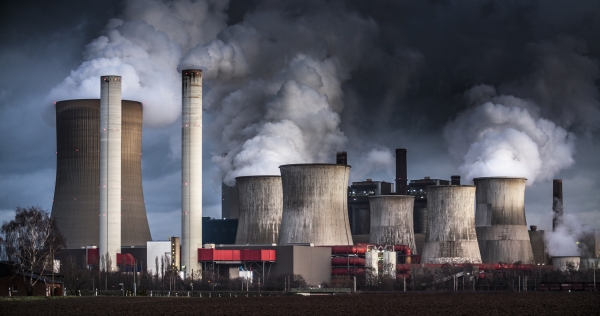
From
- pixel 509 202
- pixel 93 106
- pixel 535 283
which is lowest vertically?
pixel 535 283

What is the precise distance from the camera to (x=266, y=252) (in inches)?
2549

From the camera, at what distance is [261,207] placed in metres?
66.9

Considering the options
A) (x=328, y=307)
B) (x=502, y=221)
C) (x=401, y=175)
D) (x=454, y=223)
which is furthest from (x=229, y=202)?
(x=328, y=307)

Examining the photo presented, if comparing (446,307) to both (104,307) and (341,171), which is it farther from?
(341,171)

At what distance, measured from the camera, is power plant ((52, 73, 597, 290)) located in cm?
6412

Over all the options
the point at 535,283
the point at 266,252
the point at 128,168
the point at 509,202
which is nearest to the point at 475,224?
the point at 509,202

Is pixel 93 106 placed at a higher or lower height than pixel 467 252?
higher

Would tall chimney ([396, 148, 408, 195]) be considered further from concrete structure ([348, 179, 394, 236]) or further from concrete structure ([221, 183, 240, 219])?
concrete structure ([221, 183, 240, 219])

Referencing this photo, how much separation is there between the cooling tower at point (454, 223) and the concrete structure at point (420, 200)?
18.5m

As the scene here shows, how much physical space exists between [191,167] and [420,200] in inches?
1247

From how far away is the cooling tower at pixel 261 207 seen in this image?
6694 centimetres

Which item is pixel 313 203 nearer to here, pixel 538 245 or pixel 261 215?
pixel 261 215

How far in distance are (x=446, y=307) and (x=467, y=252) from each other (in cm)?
3090

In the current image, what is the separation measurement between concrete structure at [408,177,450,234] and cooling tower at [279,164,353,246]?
1013 inches
